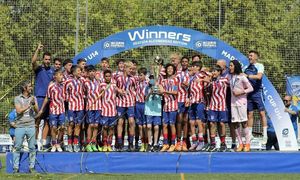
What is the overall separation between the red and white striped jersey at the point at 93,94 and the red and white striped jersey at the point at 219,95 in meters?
2.50

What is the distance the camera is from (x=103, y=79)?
17.7 meters

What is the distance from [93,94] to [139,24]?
397 inches

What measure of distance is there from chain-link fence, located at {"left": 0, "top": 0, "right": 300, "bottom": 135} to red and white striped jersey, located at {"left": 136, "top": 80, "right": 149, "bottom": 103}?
230 inches

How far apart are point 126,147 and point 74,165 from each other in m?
1.97

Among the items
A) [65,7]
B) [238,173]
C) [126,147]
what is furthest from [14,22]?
[238,173]

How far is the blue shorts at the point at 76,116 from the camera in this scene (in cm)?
1759

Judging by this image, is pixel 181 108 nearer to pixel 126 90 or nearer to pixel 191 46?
pixel 126 90

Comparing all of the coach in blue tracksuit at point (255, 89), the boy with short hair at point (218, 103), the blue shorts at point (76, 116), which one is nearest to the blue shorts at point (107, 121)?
the blue shorts at point (76, 116)

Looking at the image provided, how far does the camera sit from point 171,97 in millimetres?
17562

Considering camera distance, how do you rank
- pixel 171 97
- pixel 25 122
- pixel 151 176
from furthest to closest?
pixel 171 97, pixel 25 122, pixel 151 176

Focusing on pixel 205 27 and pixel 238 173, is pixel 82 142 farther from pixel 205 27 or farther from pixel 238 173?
pixel 205 27

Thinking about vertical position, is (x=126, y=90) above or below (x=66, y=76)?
below

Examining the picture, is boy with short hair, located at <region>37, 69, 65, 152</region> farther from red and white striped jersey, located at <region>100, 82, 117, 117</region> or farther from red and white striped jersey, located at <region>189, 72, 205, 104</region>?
red and white striped jersey, located at <region>189, 72, 205, 104</region>

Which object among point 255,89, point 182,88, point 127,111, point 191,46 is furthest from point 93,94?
point 255,89
